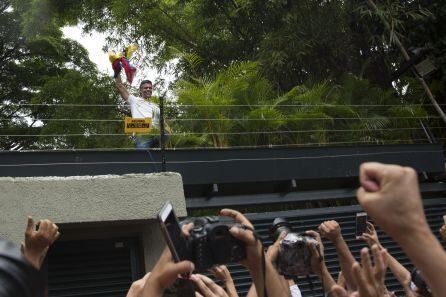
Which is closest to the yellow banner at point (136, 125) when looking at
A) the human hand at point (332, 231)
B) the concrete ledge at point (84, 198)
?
the concrete ledge at point (84, 198)

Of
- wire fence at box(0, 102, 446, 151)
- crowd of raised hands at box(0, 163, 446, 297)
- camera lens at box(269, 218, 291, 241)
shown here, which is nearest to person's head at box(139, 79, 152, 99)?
wire fence at box(0, 102, 446, 151)

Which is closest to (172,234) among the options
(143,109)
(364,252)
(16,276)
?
(364,252)

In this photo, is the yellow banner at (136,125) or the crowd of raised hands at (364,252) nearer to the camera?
the crowd of raised hands at (364,252)

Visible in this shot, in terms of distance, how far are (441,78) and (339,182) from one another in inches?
167

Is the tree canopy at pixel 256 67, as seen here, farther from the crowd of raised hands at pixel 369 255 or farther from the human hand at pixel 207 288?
the crowd of raised hands at pixel 369 255

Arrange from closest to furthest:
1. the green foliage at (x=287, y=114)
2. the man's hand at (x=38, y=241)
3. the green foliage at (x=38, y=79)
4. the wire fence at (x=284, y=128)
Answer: the man's hand at (x=38, y=241) → the wire fence at (x=284, y=128) → the green foliage at (x=287, y=114) → the green foliage at (x=38, y=79)

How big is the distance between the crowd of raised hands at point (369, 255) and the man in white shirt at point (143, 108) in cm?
428

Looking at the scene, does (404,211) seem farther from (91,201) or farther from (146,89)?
(146,89)

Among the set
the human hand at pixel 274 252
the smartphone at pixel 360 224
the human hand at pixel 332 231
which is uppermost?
the smartphone at pixel 360 224

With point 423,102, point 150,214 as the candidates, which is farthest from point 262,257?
point 423,102

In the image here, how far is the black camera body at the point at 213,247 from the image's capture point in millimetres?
2344

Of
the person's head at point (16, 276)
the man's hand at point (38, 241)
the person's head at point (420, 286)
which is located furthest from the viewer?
the person's head at point (420, 286)

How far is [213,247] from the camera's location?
2.37m

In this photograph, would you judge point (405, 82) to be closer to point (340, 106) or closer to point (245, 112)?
point (340, 106)
